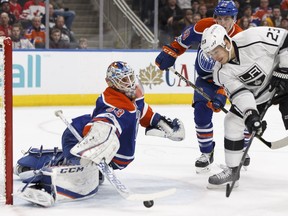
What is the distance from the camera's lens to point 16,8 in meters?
7.89

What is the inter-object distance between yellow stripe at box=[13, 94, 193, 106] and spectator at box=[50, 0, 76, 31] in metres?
0.81

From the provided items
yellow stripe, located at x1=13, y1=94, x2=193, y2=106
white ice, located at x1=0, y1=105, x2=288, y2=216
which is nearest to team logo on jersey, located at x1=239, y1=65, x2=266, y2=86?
white ice, located at x1=0, y1=105, x2=288, y2=216

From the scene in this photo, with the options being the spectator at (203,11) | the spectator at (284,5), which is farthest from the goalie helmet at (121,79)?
the spectator at (284,5)

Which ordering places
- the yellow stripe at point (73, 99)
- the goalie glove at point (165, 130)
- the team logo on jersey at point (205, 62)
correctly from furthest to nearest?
the yellow stripe at point (73, 99), the team logo on jersey at point (205, 62), the goalie glove at point (165, 130)

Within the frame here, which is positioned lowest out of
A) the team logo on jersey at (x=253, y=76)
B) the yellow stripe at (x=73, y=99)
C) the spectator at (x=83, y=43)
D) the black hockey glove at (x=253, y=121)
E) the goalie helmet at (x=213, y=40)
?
the yellow stripe at (x=73, y=99)

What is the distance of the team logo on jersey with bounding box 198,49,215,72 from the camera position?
4.64m

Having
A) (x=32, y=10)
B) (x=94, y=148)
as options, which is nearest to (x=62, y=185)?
(x=94, y=148)

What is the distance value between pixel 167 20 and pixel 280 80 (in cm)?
470

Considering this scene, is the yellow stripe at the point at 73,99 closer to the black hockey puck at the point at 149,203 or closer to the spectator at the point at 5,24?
the spectator at the point at 5,24

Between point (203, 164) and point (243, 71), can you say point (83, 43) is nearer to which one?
point (203, 164)

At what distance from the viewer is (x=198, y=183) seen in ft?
14.4

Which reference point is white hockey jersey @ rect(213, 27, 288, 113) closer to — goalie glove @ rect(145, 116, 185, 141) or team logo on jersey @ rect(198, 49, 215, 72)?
goalie glove @ rect(145, 116, 185, 141)

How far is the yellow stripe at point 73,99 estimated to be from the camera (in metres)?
7.70

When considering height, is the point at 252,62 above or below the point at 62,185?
Result: above
